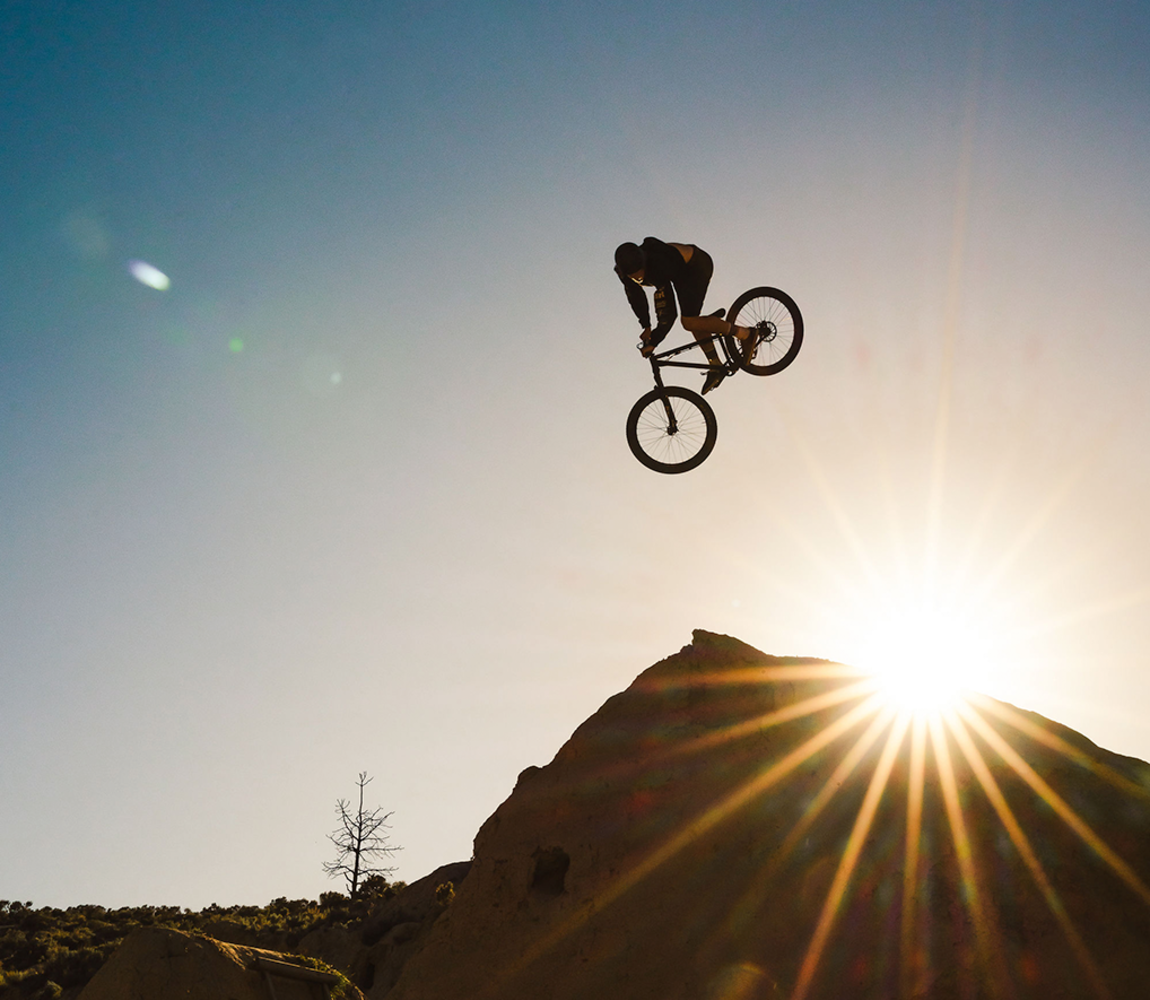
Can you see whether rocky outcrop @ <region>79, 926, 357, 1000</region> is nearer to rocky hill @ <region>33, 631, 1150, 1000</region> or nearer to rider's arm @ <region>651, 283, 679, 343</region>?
rocky hill @ <region>33, 631, 1150, 1000</region>

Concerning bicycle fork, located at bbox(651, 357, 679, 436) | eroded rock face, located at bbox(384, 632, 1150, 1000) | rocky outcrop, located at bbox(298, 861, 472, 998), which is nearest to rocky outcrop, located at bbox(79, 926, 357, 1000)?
eroded rock face, located at bbox(384, 632, 1150, 1000)

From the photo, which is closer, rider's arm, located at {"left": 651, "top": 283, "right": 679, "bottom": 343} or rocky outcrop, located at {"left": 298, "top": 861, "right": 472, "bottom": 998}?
rider's arm, located at {"left": 651, "top": 283, "right": 679, "bottom": 343}

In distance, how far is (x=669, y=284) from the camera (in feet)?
32.7

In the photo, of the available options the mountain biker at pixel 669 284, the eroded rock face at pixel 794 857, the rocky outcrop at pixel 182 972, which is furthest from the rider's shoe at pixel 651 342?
the rocky outcrop at pixel 182 972

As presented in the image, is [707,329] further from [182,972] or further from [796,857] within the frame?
[182,972]

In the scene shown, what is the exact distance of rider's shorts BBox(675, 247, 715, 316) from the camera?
1005 cm

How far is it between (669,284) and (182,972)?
9.92 metres

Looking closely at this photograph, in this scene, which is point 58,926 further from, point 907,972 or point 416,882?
point 907,972

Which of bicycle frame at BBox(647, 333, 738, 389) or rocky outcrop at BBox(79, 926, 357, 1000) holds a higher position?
bicycle frame at BBox(647, 333, 738, 389)

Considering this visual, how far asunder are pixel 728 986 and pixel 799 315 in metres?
7.68

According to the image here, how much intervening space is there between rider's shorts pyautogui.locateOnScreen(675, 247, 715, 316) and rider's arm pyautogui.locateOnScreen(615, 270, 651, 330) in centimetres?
40

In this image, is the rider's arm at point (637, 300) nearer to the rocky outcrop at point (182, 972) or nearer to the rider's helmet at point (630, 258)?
the rider's helmet at point (630, 258)

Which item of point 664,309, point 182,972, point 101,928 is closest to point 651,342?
point 664,309

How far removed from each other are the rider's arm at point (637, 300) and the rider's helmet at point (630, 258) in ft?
0.63
